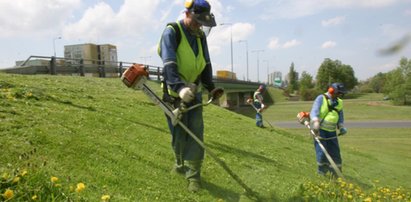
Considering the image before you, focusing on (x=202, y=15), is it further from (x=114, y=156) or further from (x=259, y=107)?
(x=259, y=107)

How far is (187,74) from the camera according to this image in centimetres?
536

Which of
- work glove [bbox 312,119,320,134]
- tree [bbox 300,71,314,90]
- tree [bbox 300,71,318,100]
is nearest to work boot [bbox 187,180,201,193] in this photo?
work glove [bbox 312,119,320,134]

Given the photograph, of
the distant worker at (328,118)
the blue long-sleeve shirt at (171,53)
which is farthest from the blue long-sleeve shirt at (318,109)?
the blue long-sleeve shirt at (171,53)

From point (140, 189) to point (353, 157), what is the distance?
11.3 meters

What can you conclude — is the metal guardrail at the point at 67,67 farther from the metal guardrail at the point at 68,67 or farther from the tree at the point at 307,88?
the tree at the point at 307,88

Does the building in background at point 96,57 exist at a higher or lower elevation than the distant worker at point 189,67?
higher

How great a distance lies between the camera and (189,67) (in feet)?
17.5

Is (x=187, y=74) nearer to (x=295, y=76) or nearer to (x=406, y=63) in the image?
(x=406, y=63)

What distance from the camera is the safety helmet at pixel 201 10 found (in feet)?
16.7

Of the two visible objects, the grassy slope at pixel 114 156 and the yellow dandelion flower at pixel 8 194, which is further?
the grassy slope at pixel 114 156

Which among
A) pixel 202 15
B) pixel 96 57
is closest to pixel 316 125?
pixel 202 15

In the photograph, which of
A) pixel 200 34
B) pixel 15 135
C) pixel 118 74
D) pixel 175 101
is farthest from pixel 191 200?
pixel 118 74

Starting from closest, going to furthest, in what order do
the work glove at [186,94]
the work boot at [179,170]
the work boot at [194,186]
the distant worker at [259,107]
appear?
the work glove at [186,94] → the work boot at [194,186] → the work boot at [179,170] → the distant worker at [259,107]

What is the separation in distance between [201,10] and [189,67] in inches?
27.5
